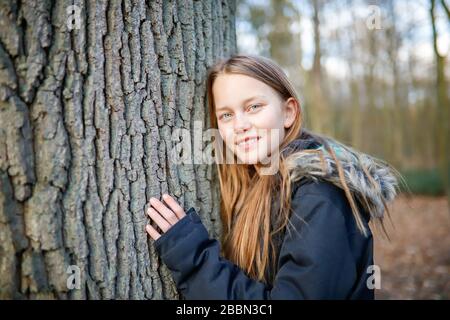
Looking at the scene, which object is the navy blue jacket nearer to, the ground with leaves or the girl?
the girl

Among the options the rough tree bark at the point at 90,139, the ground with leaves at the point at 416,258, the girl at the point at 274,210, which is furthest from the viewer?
the ground with leaves at the point at 416,258

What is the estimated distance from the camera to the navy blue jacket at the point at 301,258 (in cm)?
146

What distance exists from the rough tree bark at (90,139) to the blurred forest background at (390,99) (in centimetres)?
143

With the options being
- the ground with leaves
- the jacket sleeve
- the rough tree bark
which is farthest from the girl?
the ground with leaves

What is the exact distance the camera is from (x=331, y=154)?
1747mm

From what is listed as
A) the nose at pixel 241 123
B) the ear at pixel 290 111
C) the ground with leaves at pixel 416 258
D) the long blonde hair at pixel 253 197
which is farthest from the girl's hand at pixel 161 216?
the ground with leaves at pixel 416 258

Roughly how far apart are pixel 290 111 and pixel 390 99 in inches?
693

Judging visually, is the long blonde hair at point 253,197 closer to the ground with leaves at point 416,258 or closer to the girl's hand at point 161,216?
the girl's hand at point 161,216

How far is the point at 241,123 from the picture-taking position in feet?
5.90

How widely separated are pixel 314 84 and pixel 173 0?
8226 mm

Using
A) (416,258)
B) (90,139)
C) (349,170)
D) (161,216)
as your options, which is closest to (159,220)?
(161,216)

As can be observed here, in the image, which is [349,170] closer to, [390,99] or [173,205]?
[173,205]

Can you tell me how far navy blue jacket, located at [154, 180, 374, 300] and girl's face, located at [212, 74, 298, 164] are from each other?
31 cm
